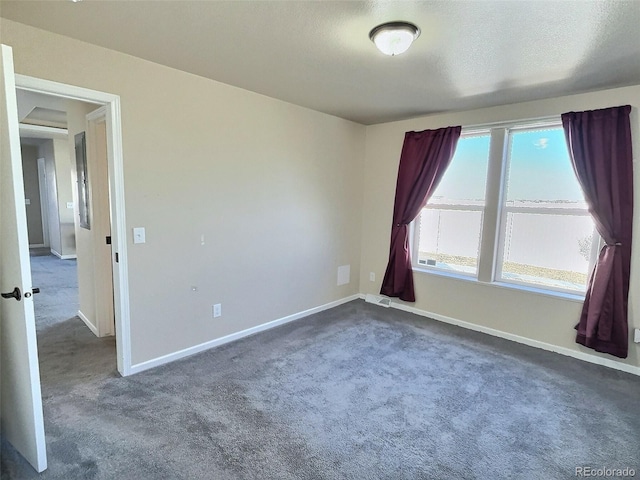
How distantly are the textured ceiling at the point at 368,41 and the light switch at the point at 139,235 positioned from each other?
125cm

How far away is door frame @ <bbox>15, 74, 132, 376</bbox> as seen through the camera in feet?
7.75

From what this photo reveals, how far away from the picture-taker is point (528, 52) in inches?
87.1

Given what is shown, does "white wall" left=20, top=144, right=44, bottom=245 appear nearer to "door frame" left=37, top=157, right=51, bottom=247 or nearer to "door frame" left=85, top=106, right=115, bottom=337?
"door frame" left=37, top=157, right=51, bottom=247

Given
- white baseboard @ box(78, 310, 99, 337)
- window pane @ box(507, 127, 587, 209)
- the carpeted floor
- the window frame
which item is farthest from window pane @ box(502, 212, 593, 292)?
white baseboard @ box(78, 310, 99, 337)

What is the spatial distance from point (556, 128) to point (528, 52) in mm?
1405

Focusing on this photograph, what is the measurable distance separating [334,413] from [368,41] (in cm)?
237

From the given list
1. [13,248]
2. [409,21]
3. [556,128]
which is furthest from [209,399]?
[556,128]

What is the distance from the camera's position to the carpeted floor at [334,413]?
6.03ft

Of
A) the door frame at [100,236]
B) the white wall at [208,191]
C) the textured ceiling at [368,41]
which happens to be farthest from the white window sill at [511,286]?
the door frame at [100,236]

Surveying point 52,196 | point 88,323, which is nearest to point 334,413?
point 88,323

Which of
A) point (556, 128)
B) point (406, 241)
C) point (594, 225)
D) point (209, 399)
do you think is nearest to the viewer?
point (209, 399)

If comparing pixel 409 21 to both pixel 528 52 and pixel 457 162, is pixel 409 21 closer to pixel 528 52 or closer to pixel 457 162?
pixel 528 52

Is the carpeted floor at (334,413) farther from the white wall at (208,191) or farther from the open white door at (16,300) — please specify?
the white wall at (208,191)

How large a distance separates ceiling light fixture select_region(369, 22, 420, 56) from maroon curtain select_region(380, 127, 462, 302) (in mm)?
2033
